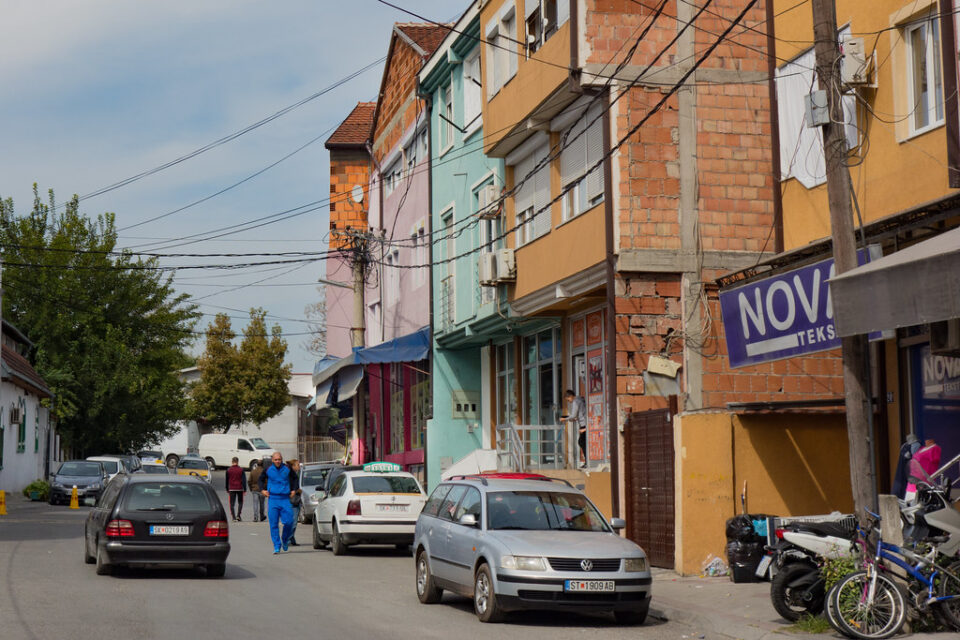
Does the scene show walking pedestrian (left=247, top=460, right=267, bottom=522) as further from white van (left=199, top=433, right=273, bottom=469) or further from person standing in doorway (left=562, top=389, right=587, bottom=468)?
white van (left=199, top=433, right=273, bottom=469)

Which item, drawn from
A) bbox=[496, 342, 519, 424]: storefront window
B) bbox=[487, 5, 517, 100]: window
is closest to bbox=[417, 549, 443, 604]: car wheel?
bbox=[487, 5, 517, 100]: window

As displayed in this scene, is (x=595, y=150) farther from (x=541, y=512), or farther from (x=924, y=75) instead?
(x=541, y=512)

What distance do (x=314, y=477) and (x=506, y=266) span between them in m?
9.88

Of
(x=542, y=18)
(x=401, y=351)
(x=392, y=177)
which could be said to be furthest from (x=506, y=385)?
(x=392, y=177)

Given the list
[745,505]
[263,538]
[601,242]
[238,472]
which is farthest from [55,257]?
[745,505]

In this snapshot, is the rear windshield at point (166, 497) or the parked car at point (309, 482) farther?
the parked car at point (309, 482)

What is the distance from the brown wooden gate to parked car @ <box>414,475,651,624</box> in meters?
3.39

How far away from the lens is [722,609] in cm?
1359

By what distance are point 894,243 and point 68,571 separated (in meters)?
11.9

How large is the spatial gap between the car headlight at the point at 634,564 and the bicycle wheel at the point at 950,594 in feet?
9.37

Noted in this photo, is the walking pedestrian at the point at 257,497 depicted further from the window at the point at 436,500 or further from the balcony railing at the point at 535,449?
the window at the point at 436,500

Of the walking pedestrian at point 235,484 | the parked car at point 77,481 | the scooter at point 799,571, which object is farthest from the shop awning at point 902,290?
the parked car at point 77,481

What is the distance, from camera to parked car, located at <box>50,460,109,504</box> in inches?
1590

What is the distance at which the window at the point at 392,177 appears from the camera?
126ft
